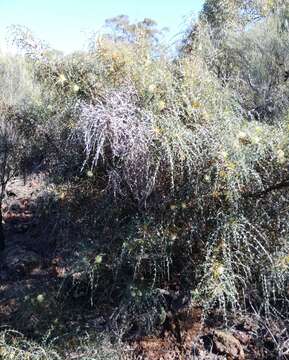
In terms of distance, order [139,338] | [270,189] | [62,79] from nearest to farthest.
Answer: [270,189]
[62,79]
[139,338]

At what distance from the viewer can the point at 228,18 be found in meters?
12.0

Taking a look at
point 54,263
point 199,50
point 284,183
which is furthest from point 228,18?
point 284,183

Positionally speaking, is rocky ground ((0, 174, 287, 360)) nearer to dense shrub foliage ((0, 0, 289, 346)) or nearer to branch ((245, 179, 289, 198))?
dense shrub foliage ((0, 0, 289, 346))

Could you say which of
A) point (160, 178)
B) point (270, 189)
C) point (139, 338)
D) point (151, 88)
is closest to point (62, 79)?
point (151, 88)

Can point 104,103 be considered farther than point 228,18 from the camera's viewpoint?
No

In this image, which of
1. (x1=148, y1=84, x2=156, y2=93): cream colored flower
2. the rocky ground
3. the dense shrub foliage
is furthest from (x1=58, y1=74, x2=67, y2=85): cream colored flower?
the rocky ground

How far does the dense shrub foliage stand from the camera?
12.2 ft

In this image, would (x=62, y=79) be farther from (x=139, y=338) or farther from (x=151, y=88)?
(x=139, y=338)

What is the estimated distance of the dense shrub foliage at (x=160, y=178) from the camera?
373 centimetres

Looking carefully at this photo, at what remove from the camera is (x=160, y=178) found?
4055 mm

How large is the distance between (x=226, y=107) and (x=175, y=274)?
61.5 inches

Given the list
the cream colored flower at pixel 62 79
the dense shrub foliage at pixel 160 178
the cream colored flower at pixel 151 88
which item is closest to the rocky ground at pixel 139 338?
the dense shrub foliage at pixel 160 178

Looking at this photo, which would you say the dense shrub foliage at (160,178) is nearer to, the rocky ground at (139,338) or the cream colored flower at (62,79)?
the cream colored flower at (62,79)

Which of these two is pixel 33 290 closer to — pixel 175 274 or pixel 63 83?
pixel 175 274
